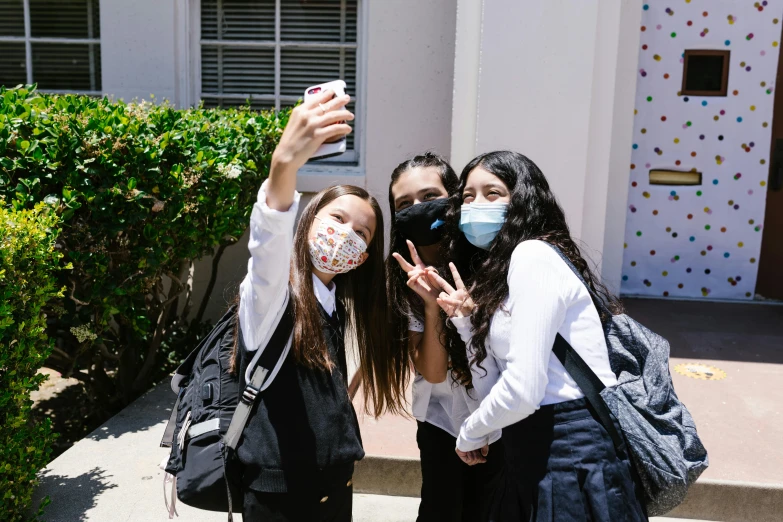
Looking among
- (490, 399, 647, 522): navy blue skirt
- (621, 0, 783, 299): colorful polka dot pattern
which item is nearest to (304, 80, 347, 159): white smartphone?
(490, 399, 647, 522): navy blue skirt

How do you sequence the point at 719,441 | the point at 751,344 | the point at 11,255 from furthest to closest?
the point at 751,344
the point at 719,441
the point at 11,255

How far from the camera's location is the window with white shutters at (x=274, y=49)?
598 cm

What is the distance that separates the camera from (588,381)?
176cm

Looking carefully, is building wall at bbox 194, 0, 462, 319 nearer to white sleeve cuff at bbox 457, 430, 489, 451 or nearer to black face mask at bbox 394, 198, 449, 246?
black face mask at bbox 394, 198, 449, 246

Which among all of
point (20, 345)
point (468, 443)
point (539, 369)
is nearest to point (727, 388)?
point (468, 443)

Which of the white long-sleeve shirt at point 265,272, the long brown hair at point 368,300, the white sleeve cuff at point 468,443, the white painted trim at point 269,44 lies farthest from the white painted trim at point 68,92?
the white sleeve cuff at point 468,443

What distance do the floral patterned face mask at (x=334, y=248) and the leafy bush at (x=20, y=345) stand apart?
1.21m

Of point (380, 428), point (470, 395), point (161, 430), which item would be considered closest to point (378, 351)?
point (470, 395)

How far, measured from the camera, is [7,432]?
8.40 feet

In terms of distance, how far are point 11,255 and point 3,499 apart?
36.5 inches

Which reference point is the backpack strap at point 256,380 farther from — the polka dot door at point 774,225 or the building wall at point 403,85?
the polka dot door at point 774,225

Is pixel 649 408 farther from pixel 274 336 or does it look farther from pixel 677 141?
pixel 677 141

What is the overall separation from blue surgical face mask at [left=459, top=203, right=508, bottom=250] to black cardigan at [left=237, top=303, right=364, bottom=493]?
57 centimetres

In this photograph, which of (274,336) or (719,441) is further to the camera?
(719,441)
